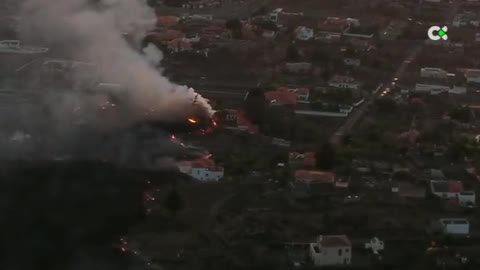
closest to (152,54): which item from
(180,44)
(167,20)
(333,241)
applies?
(180,44)

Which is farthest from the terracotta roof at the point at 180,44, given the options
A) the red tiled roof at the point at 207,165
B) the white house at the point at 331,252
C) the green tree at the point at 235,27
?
the white house at the point at 331,252

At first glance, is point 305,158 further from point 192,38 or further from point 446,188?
point 192,38

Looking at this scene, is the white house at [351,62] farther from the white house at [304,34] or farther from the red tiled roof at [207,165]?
the red tiled roof at [207,165]

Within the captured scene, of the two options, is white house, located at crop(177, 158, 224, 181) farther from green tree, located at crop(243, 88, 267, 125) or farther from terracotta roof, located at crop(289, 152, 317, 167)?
green tree, located at crop(243, 88, 267, 125)

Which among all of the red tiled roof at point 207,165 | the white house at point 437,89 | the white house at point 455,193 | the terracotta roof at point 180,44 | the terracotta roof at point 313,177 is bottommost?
the terracotta roof at point 180,44

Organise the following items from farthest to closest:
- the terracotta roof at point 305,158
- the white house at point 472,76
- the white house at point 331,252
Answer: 1. the white house at point 472,76
2. the terracotta roof at point 305,158
3. the white house at point 331,252

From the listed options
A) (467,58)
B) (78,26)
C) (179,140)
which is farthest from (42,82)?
(467,58)

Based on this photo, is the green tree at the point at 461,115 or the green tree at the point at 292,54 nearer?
the green tree at the point at 461,115
